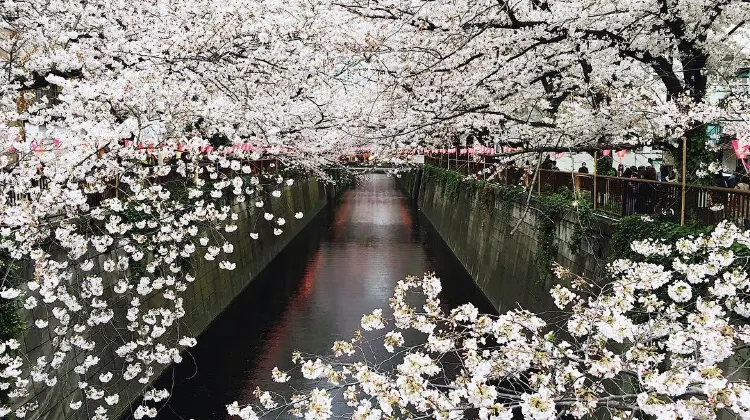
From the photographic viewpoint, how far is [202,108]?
8.84m

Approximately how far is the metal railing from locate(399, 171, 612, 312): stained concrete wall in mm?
455

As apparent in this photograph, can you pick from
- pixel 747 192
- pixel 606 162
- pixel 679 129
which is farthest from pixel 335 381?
pixel 606 162

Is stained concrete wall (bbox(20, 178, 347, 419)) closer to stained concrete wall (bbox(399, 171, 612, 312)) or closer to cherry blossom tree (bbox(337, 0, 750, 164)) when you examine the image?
cherry blossom tree (bbox(337, 0, 750, 164))

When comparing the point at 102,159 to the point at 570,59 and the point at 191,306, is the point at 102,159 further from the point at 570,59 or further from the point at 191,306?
the point at 570,59

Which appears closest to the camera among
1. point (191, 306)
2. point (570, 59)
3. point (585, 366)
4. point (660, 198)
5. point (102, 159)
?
point (585, 366)

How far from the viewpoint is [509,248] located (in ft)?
48.7

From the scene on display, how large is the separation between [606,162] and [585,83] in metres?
3.79

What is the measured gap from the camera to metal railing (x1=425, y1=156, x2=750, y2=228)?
20.6 feet

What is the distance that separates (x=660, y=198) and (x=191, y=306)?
9128 mm

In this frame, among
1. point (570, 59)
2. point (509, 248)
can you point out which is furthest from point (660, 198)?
point (509, 248)

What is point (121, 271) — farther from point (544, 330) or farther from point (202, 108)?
point (544, 330)

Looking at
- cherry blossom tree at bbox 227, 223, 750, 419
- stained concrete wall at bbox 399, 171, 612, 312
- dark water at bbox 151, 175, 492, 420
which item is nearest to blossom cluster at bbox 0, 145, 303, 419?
dark water at bbox 151, 175, 492, 420

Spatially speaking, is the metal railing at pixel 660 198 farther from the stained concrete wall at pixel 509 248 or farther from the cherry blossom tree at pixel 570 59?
the cherry blossom tree at pixel 570 59

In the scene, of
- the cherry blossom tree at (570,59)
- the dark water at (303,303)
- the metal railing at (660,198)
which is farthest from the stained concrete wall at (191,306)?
the metal railing at (660,198)
